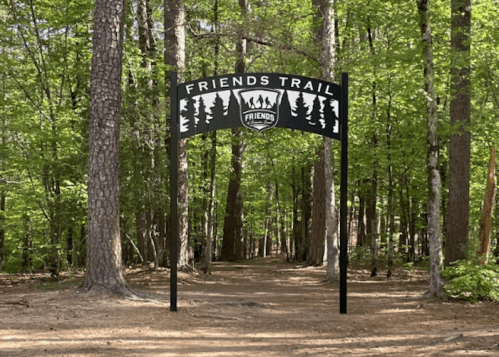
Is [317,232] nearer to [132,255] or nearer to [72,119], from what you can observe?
[132,255]

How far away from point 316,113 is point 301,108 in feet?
0.93

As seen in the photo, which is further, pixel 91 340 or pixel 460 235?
pixel 460 235

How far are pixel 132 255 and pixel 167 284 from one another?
30.0ft

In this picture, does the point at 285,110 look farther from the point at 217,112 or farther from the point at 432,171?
the point at 432,171

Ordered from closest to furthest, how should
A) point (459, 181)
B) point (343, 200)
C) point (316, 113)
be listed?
point (343, 200) < point (316, 113) < point (459, 181)

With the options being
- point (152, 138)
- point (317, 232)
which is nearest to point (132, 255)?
point (317, 232)

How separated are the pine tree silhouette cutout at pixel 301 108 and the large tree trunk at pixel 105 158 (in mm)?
3470

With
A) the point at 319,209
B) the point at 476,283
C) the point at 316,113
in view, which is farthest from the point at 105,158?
the point at 319,209

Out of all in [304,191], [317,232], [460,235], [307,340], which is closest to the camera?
[307,340]

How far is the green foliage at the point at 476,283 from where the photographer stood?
9.92 m

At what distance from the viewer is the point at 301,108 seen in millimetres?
8797

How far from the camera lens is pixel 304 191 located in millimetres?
24766

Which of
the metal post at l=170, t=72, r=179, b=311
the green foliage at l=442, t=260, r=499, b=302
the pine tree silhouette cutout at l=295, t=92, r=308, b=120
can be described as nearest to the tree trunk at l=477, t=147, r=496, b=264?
the green foliage at l=442, t=260, r=499, b=302

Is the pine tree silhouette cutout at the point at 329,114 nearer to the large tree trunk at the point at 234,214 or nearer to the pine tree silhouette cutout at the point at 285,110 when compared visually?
the pine tree silhouette cutout at the point at 285,110
